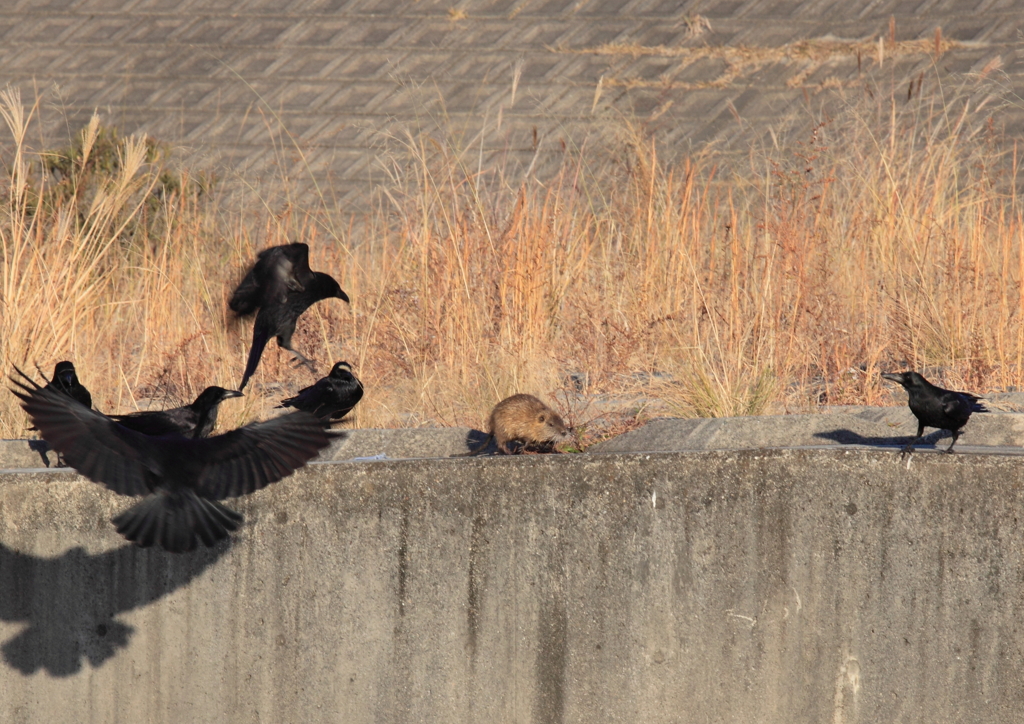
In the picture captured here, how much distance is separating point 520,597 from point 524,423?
3.45 ft

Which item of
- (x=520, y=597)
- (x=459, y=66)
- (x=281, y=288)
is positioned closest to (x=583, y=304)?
(x=281, y=288)

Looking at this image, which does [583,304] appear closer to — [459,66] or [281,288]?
[281,288]

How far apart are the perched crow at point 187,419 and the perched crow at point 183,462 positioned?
0.58 meters

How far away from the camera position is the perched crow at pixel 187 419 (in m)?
4.24

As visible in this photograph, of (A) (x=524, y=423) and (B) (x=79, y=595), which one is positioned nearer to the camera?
(B) (x=79, y=595)

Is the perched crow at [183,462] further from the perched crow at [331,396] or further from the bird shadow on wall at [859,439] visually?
the bird shadow on wall at [859,439]

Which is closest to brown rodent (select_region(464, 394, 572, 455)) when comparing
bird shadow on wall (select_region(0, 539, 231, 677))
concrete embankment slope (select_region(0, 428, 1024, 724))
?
concrete embankment slope (select_region(0, 428, 1024, 724))

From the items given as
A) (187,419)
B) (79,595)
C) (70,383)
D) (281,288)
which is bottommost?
(79,595)

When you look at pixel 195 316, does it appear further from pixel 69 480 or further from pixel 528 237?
pixel 69 480

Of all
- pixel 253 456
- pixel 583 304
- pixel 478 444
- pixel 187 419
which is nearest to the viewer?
pixel 253 456

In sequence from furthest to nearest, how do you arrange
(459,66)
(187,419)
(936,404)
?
(459,66), (187,419), (936,404)

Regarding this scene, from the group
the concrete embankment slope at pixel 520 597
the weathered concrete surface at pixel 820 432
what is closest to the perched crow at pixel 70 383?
the concrete embankment slope at pixel 520 597

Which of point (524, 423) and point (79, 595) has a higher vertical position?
point (524, 423)

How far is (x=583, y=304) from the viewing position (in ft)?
21.6
